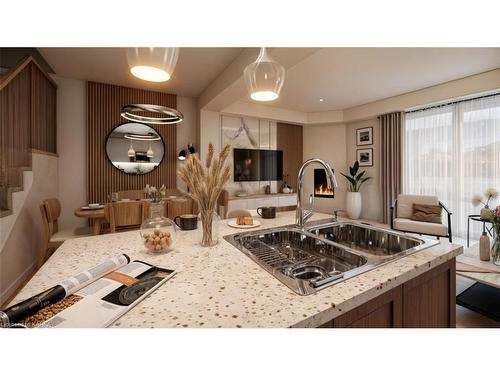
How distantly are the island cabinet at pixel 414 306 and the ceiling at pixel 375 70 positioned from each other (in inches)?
98.4

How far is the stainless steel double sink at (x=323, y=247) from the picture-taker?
917mm

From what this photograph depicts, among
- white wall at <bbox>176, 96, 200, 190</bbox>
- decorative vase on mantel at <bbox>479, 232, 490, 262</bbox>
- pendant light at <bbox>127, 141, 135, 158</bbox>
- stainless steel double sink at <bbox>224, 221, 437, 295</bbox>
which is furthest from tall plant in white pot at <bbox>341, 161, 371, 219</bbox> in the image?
pendant light at <bbox>127, 141, 135, 158</bbox>

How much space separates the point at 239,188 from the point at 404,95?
3.58m

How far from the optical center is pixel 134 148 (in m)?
3.62

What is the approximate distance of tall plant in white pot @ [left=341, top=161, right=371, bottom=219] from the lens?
4.75 meters

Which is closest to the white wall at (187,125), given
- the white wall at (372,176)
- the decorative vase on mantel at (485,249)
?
the white wall at (372,176)

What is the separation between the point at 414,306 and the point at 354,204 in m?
4.28

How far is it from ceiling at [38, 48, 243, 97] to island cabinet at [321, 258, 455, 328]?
2.65 m

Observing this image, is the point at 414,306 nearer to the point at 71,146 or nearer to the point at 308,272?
the point at 308,272

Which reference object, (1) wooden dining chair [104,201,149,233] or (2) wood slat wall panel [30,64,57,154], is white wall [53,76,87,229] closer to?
(2) wood slat wall panel [30,64,57,154]
